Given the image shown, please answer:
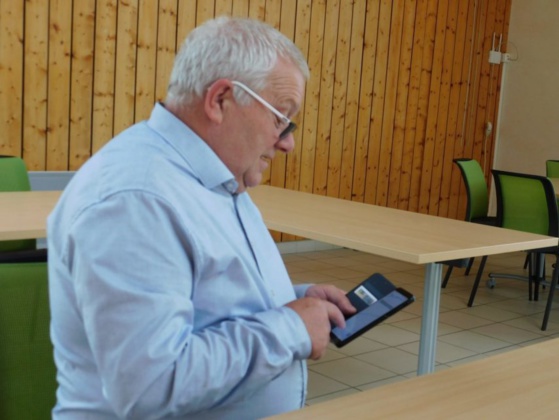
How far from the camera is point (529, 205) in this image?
539 centimetres

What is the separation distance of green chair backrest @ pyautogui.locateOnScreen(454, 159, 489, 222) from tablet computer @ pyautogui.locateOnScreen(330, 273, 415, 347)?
4.27 meters

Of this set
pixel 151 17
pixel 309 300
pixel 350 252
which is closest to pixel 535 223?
pixel 350 252

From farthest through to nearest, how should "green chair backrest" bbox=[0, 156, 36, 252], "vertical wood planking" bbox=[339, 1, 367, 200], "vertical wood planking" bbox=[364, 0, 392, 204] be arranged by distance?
"vertical wood planking" bbox=[364, 0, 392, 204], "vertical wood planking" bbox=[339, 1, 367, 200], "green chair backrest" bbox=[0, 156, 36, 252]

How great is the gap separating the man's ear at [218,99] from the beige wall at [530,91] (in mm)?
8152

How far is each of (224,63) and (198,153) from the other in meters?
0.18

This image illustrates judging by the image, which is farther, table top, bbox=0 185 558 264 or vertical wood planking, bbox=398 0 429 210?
vertical wood planking, bbox=398 0 429 210

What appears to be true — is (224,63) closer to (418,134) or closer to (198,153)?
(198,153)

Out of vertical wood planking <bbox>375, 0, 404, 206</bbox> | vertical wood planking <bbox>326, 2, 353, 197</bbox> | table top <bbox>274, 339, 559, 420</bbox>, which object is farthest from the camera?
vertical wood planking <bbox>375, 0, 404, 206</bbox>

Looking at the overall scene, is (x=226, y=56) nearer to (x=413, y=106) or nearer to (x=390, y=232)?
(x=390, y=232)

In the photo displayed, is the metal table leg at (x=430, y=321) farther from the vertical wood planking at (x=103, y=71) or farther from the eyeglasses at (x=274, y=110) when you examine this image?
the vertical wood planking at (x=103, y=71)

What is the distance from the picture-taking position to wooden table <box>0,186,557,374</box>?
3.05m

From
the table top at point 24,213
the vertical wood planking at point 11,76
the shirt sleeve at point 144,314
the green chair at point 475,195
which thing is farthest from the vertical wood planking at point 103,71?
the shirt sleeve at point 144,314

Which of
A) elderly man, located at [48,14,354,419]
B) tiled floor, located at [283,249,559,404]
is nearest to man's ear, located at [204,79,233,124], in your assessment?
elderly man, located at [48,14,354,419]

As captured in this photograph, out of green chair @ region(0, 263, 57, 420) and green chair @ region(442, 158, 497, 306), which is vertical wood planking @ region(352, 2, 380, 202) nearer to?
green chair @ region(442, 158, 497, 306)
